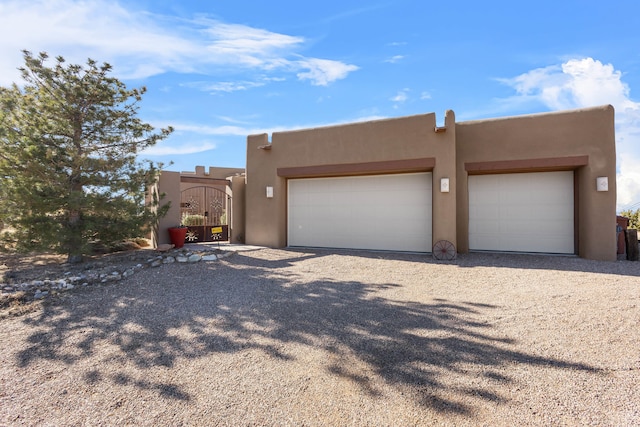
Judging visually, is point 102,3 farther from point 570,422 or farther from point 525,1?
point 570,422

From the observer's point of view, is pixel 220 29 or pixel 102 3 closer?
pixel 102 3

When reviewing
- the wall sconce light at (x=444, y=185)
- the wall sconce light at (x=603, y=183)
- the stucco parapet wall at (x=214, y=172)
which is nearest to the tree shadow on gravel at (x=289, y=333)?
the wall sconce light at (x=444, y=185)

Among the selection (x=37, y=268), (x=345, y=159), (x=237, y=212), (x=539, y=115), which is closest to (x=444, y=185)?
(x=345, y=159)

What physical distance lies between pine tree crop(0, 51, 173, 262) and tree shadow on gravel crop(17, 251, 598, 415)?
263 cm

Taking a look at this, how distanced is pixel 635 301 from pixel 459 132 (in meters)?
5.88

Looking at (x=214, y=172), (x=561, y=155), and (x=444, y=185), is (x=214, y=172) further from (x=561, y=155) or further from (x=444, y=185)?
(x=561, y=155)

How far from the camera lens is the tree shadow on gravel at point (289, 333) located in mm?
2846

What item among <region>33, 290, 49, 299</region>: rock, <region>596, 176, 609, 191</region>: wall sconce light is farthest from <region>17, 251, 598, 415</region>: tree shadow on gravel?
<region>596, 176, 609, 191</region>: wall sconce light

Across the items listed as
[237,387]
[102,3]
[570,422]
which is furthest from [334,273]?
[102,3]

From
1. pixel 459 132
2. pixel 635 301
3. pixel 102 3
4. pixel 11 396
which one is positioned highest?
pixel 102 3

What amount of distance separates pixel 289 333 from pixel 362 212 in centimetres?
653

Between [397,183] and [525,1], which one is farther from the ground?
[525,1]

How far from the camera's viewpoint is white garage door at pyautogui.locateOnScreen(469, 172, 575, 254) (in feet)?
28.8

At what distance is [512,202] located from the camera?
9109 mm
